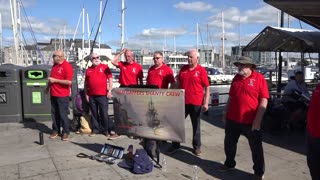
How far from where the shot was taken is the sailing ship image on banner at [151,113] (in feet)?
19.3

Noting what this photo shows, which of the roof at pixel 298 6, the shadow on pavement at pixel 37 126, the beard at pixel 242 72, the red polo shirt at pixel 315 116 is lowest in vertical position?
the shadow on pavement at pixel 37 126

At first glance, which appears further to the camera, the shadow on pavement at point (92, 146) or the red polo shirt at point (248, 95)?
the shadow on pavement at point (92, 146)

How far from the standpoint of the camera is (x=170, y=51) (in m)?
56.0

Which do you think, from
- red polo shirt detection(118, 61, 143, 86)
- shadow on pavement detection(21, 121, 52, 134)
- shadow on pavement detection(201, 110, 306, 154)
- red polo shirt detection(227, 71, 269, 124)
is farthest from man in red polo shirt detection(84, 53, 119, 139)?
red polo shirt detection(227, 71, 269, 124)

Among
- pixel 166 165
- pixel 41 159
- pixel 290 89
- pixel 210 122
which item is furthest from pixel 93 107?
pixel 290 89

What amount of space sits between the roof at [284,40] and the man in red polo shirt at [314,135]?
6315 mm

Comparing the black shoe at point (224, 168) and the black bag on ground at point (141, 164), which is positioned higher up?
the black bag on ground at point (141, 164)

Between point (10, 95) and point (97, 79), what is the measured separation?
3176mm

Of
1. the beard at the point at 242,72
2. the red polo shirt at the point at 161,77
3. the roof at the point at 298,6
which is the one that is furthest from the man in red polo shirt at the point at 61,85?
the roof at the point at 298,6

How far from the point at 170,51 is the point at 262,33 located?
147 ft

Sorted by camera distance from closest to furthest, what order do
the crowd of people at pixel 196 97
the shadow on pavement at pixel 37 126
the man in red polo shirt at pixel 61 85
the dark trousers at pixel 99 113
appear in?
the crowd of people at pixel 196 97 < the man in red polo shirt at pixel 61 85 < the dark trousers at pixel 99 113 < the shadow on pavement at pixel 37 126

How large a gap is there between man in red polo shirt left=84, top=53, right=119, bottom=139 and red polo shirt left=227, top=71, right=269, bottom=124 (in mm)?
3387

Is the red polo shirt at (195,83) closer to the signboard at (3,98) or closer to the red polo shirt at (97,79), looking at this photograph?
the red polo shirt at (97,79)

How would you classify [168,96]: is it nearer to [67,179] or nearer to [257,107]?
[257,107]
